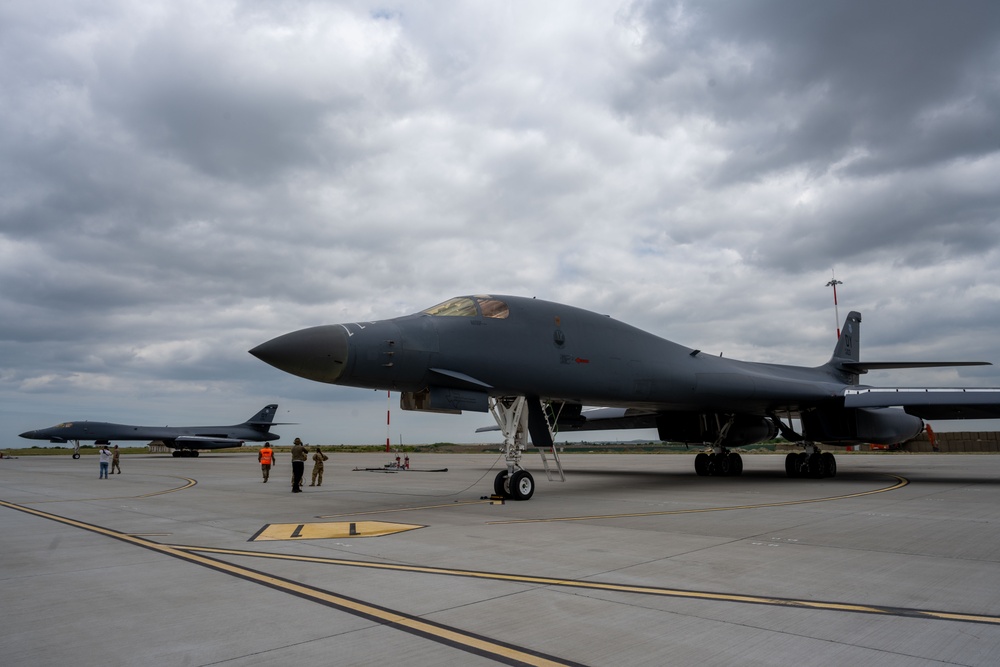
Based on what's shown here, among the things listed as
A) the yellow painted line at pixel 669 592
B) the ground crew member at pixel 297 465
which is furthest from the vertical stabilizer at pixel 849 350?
the yellow painted line at pixel 669 592

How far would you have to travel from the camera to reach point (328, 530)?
319 inches

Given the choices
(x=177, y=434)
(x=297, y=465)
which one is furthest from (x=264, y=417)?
(x=297, y=465)

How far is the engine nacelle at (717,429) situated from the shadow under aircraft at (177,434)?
36992 mm

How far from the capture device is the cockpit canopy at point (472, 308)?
36.2 feet

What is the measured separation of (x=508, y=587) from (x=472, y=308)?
22.2 ft

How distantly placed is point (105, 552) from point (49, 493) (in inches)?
423

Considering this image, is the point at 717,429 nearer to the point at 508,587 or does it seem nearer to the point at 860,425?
the point at 860,425

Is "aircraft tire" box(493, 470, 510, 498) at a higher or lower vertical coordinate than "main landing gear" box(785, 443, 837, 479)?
higher

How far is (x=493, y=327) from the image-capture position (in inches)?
440

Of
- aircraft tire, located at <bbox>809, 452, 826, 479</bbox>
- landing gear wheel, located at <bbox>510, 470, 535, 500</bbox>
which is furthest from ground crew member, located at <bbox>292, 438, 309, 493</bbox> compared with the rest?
aircraft tire, located at <bbox>809, 452, 826, 479</bbox>

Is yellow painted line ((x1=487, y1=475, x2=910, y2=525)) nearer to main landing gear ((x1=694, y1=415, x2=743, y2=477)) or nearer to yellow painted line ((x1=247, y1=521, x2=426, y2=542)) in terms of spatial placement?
yellow painted line ((x1=247, y1=521, x2=426, y2=542))

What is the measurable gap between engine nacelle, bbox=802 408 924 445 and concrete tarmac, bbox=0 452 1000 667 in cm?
782

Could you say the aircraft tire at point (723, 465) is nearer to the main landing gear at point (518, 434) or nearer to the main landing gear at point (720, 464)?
the main landing gear at point (720, 464)

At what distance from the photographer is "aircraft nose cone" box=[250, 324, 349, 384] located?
898 cm
